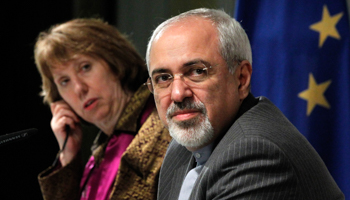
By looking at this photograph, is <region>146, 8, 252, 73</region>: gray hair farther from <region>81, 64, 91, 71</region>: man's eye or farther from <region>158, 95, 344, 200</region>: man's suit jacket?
<region>81, 64, 91, 71</region>: man's eye

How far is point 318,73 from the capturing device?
218cm

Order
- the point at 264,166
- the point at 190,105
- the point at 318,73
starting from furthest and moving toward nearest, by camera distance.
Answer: the point at 318,73
the point at 190,105
the point at 264,166

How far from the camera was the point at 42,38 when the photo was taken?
8.02 feet

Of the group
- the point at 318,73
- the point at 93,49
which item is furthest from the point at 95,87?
the point at 318,73

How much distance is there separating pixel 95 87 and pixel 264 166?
1.41 meters

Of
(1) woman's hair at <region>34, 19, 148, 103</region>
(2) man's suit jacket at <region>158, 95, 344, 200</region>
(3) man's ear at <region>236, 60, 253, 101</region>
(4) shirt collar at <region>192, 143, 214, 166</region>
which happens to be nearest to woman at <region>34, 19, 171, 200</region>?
(1) woman's hair at <region>34, 19, 148, 103</region>

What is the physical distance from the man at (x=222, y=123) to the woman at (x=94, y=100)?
628 mm

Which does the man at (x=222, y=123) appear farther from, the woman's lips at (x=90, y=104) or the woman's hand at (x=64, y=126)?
the woman's hand at (x=64, y=126)

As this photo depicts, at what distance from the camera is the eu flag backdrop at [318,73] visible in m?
2.16

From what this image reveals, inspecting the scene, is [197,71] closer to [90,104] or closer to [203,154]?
[203,154]

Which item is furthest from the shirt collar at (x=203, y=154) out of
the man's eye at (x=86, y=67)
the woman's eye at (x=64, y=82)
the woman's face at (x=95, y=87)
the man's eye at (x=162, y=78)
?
the woman's eye at (x=64, y=82)

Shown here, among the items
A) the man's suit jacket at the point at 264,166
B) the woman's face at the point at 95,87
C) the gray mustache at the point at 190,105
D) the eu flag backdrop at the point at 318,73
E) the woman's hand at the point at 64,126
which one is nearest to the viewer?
the man's suit jacket at the point at 264,166

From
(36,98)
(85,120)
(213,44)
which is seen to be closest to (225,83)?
(213,44)

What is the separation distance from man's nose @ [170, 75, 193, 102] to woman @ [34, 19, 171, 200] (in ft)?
2.20
